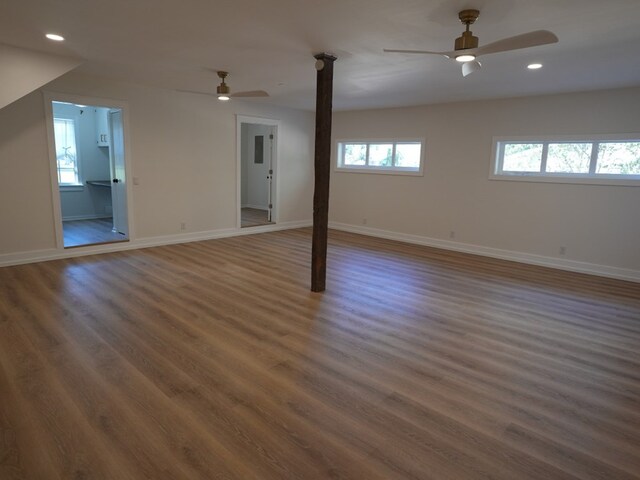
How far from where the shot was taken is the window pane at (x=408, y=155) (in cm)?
738

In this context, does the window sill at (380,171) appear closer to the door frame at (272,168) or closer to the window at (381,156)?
the window at (381,156)

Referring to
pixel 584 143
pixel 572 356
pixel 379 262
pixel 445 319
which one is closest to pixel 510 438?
pixel 572 356

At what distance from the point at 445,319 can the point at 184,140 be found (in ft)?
17.0

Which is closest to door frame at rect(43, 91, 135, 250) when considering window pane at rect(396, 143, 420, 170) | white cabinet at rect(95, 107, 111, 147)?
white cabinet at rect(95, 107, 111, 147)

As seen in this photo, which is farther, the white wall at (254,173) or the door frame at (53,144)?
the white wall at (254,173)

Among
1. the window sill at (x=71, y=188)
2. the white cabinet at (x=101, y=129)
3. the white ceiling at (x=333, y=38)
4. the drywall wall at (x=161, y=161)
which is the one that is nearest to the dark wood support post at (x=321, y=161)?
the white ceiling at (x=333, y=38)

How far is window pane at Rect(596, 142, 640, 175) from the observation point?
528 cm

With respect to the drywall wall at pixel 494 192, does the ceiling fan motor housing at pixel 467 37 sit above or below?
above

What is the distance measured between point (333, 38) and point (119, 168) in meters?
4.48

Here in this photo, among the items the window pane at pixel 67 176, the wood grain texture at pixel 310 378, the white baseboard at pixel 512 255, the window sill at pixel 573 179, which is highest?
the window sill at pixel 573 179

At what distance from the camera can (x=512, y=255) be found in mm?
6277

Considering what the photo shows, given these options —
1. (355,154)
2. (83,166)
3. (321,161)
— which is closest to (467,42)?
(321,161)

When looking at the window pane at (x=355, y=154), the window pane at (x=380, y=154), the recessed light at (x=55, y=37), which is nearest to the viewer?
the recessed light at (x=55, y=37)

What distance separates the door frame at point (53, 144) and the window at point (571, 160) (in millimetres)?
5938
